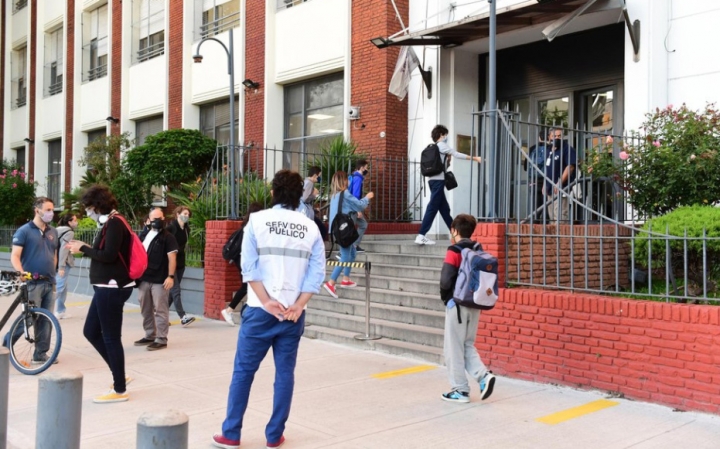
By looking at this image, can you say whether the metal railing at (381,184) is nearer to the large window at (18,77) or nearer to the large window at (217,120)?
the large window at (217,120)

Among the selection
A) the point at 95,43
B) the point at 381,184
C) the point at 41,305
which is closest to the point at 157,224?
the point at 41,305

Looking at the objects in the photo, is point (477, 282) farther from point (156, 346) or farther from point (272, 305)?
point (156, 346)

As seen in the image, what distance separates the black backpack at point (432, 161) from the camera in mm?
10703

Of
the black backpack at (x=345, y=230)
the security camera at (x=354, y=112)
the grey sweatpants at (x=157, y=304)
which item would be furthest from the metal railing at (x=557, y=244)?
the security camera at (x=354, y=112)

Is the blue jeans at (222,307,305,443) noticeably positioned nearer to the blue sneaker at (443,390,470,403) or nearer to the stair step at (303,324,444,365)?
the blue sneaker at (443,390,470,403)

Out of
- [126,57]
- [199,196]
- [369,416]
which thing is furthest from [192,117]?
[369,416]

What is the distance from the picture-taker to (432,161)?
423 inches

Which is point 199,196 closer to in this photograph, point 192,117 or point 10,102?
point 192,117

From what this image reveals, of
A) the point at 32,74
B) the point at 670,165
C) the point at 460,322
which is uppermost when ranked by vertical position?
the point at 32,74

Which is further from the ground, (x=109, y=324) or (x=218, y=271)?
(x=218, y=271)

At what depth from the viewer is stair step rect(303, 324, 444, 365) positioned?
816 cm

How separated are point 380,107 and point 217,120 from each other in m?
6.30

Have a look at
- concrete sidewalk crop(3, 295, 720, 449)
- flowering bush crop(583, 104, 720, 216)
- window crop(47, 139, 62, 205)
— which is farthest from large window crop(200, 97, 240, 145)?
flowering bush crop(583, 104, 720, 216)

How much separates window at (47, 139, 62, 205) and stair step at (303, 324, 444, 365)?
749 inches
